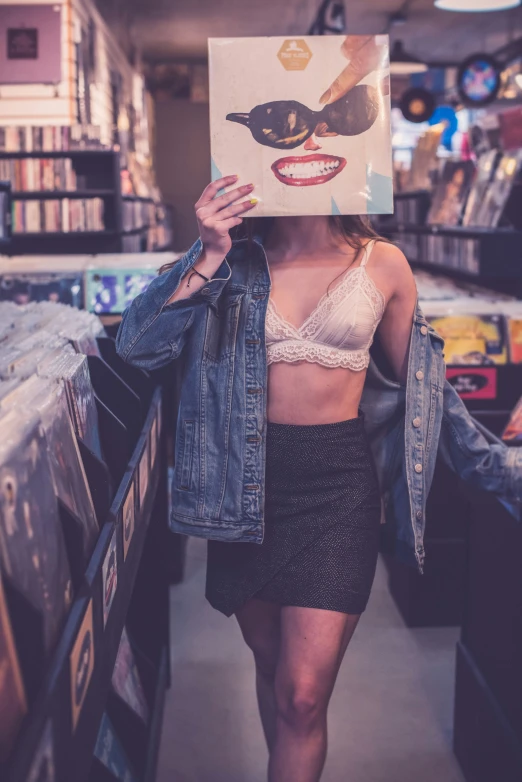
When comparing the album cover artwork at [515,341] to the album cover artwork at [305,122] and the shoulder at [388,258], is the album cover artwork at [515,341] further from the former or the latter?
the album cover artwork at [305,122]

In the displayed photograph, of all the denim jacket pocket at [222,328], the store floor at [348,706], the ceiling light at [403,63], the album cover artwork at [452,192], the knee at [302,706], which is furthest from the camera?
the ceiling light at [403,63]

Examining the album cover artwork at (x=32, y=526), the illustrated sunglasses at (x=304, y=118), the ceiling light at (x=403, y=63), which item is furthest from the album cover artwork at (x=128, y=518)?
the ceiling light at (x=403, y=63)

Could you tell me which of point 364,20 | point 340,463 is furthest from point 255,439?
point 364,20

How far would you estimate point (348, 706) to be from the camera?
2721 millimetres

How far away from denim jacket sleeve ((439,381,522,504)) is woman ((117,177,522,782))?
13 mm

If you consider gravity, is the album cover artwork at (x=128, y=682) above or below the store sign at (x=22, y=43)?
below

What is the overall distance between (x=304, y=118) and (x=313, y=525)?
793 millimetres

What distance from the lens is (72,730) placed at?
1023 millimetres

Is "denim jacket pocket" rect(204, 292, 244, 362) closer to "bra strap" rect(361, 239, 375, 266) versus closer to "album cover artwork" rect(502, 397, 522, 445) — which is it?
"bra strap" rect(361, 239, 375, 266)

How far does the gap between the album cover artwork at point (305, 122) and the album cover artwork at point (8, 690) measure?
0.95 meters

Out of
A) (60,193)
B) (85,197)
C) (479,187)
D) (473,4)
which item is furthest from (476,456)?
(85,197)

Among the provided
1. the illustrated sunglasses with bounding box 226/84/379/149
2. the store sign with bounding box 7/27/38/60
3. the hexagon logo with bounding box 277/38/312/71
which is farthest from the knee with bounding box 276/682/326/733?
the store sign with bounding box 7/27/38/60

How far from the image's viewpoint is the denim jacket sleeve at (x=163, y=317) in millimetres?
1693

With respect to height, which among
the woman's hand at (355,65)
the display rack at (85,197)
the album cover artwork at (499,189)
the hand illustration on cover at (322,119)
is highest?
the display rack at (85,197)
